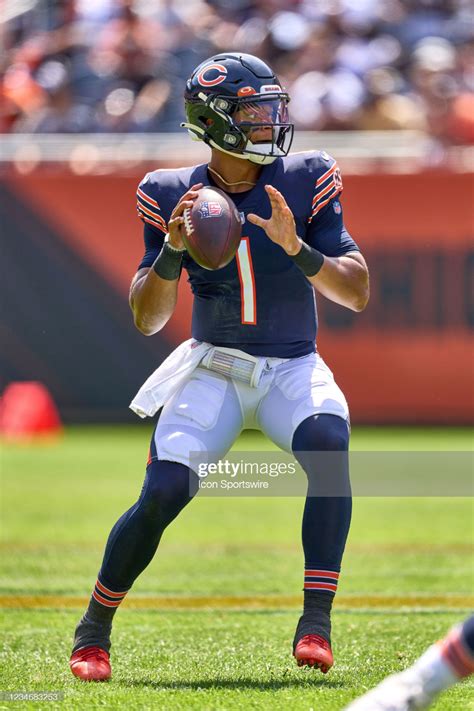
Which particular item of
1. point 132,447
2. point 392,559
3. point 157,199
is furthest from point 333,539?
point 132,447

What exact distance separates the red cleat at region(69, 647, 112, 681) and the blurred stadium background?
8.69m

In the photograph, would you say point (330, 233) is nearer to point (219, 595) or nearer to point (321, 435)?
point (321, 435)

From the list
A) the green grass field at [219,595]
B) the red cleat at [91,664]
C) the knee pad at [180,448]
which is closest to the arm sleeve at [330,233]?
the knee pad at [180,448]

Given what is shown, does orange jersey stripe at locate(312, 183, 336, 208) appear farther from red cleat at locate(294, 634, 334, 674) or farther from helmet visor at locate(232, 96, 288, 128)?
red cleat at locate(294, 634, 334, 674)

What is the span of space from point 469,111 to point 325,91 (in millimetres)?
1608

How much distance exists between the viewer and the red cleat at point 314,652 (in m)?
3.92

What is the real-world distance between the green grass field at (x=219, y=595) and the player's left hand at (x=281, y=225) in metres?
1.33

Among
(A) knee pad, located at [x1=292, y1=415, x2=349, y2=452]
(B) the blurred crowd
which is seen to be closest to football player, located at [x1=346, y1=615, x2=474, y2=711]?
(A) knee pad, located at [x1=292, y1=415, x2=349, y2=452]

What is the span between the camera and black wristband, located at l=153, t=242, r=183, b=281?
402 centimetres

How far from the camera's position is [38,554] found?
22.3 ft

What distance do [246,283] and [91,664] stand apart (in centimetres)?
131

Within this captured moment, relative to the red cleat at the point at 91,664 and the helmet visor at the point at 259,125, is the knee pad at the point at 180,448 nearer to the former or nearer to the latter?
the red cleat at the point at 91,664

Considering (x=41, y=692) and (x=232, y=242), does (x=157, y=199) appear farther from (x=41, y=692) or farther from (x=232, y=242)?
(x=41, y=692)

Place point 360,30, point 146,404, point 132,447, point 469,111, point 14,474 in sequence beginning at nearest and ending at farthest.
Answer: point 146,404
point 14,474
point 132,447
point 469,111
point 360,30
